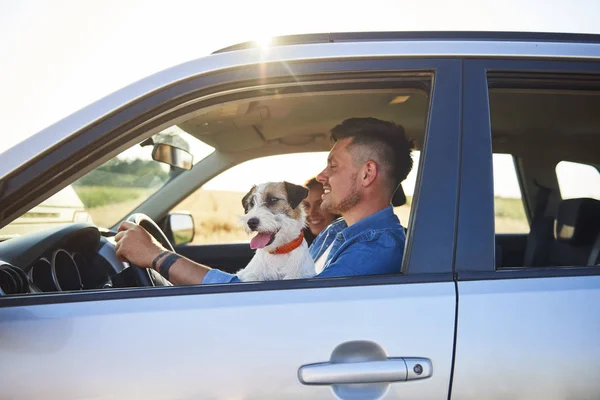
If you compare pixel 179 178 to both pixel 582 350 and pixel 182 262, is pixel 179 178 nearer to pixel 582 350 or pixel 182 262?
pixel 182 262

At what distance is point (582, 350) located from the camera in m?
1.61

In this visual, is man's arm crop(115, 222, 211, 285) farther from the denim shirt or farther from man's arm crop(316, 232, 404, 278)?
man's arm crop(316, 232, 404, 278)

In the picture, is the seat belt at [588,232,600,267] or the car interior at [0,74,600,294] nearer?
the car interior at [0,74,600,294]

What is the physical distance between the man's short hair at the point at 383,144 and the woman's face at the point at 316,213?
1.14 meters

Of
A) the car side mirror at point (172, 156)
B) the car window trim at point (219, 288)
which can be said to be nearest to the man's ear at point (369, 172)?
the car window trim at point (219, 288)

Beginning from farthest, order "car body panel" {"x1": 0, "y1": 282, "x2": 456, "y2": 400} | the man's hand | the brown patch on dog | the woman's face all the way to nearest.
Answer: the woman's face
the brown patch on dog
the man's hand
"car body panel" {"x1": 0, "y1": 282, "x2": 456, "y2": 400}

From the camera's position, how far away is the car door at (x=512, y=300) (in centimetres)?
159

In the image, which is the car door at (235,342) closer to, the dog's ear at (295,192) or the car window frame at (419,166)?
the car window frame at (419,166)

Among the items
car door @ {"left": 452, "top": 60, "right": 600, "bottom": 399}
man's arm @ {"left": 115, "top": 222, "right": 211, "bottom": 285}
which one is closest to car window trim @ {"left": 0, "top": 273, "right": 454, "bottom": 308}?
car door @ {"left": 452, "top": 60, "right": 600, "bottom": 399}

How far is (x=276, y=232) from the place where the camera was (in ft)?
9.00

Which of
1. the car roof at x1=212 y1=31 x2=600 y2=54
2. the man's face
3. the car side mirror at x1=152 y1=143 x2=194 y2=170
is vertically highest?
the car side mirror at x1=152 y1=143 x2=194 y2=170

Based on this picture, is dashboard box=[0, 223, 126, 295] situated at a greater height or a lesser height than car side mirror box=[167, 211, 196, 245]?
lesser

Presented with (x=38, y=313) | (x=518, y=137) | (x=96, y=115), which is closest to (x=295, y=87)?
(x=96, y=115)

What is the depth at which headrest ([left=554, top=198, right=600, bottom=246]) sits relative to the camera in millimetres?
3062
